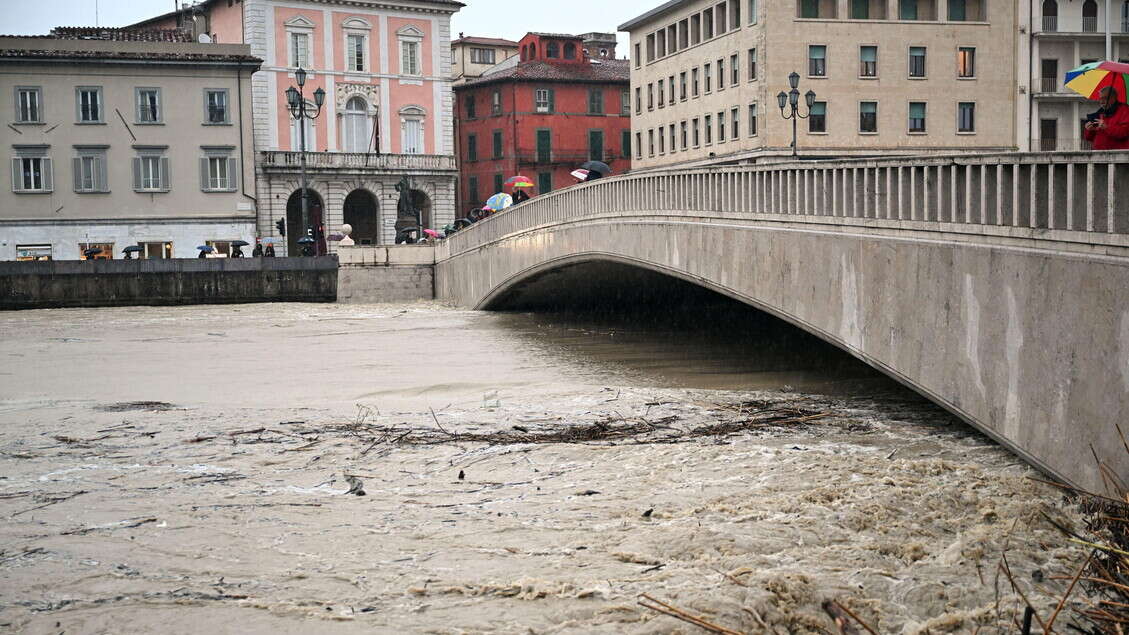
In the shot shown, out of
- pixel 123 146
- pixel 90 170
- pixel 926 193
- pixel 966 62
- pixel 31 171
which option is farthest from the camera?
pixel 123 146

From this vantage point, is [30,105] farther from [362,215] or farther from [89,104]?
[362,215]

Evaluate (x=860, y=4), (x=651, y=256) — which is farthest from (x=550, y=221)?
(x=860, y=4)

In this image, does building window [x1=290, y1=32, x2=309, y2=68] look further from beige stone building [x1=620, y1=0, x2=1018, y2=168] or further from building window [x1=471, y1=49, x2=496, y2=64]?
building window [x1=471, y1=49, x2=496, y2=64]

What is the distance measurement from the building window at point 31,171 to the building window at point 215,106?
5.63 meters

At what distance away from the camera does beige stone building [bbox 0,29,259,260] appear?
46531 mm

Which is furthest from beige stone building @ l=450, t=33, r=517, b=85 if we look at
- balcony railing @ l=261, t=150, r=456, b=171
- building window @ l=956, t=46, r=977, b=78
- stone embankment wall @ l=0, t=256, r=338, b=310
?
stone embankment wall @ l=0, t=256, r=338, b=310

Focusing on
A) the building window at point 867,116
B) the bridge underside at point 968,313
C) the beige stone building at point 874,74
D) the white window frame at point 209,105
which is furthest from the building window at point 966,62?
the bridge underside at point 968,313

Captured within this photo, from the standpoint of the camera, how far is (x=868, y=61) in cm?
4644

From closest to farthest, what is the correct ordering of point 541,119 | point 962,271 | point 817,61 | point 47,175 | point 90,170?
point 962,271, point 817,61, point 47,175, point 90,170, point 541,119

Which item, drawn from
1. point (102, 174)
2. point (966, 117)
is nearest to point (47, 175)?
point (102, 174)

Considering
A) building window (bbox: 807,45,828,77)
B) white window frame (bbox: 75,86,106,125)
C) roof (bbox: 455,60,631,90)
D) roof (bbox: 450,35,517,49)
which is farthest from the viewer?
roof (bbox: 450,35,517,49)

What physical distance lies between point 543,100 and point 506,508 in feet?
194

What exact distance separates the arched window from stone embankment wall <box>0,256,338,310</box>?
2008cm

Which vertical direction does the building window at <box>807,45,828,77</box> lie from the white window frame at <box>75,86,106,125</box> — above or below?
above
